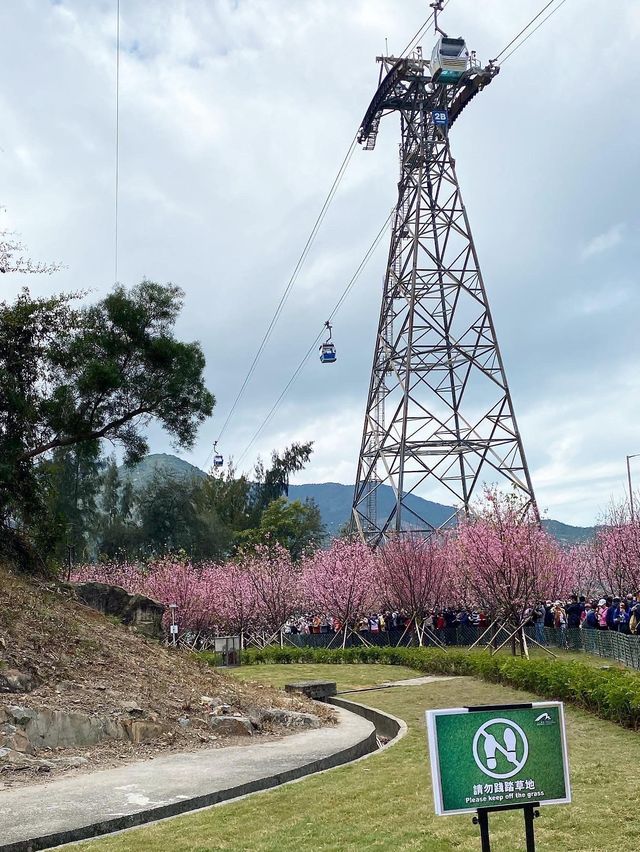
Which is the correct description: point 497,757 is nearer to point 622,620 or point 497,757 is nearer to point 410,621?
point 622,620

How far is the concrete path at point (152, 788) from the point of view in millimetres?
8992

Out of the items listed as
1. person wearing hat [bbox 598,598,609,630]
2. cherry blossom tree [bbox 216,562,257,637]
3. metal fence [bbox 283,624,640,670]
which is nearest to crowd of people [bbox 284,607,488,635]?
metal fence [bbox 283,624,640,670]

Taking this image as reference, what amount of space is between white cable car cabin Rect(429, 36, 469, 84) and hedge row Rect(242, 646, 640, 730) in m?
28.7

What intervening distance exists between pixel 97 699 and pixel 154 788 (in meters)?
4.61

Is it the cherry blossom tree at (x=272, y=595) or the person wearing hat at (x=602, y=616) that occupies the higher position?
the cherry blossom tree at (x=272, y=595)

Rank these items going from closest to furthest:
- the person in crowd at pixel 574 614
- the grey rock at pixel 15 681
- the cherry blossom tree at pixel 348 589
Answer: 1. the grey rock at pixel 15 681
2. the person in crowd at pixel 574 614
3. the cherry blossom tree at pixel 348 589

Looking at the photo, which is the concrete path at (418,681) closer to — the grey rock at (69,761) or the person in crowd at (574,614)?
the person in crowd at (574,614)

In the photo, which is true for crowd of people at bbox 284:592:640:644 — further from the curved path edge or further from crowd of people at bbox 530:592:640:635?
the curved path edge

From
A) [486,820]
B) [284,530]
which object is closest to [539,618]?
[486,820]

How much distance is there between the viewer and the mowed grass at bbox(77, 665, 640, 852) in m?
7.75

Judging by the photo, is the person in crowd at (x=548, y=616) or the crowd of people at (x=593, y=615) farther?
the person in crowd at (x=548, y=616)

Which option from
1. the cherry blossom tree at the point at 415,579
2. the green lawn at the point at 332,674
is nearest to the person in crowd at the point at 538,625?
the cherry blossom tree at the point at 415,579

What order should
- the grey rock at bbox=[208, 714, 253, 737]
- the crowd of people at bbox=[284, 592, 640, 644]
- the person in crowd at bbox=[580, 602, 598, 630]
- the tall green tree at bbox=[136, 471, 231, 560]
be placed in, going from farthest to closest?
the tall green tree at bbox=[136, 471, 231, 560]
the person in crowd at bbox=[580, 602, 598, 630]
the crowd of people at bbox=[284, 592, 640, 644]
the grey rock at bbox=[208, 714, 253, 737]

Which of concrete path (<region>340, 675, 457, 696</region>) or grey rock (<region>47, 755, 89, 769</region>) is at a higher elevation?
concrete path (<region>340, 675, 457, 696</region>)
